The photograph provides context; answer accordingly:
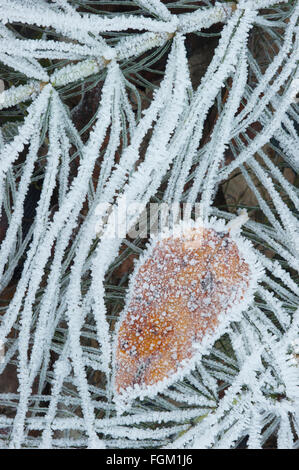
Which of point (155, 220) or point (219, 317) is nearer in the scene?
point (219, 317)

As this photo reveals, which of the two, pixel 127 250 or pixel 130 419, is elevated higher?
pixel 127 250

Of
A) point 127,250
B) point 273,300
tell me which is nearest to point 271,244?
point 273,300

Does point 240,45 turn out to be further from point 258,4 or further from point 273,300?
point 273,300

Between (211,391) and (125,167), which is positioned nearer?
(125,167)

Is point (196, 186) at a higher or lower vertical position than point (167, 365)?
higher

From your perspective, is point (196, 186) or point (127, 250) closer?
point (196, 186)

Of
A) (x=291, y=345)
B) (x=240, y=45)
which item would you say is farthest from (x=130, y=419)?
(x=240, y=45)

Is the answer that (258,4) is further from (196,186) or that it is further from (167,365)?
(167,365)

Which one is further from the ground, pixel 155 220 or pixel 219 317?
pixel 155 220

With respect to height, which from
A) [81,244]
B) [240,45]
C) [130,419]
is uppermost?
[240,45]
